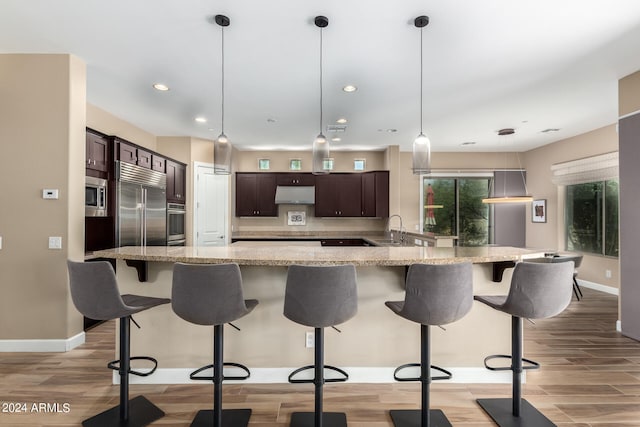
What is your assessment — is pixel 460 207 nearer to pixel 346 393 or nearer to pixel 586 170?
pixel 586 170

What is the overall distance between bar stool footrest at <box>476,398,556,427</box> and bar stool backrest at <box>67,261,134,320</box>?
2287 millimetres

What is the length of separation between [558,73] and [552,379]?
2.81 m

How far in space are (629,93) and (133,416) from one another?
515 cm

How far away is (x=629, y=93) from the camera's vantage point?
3.38 metres

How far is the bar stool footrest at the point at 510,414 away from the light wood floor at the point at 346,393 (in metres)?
0.06

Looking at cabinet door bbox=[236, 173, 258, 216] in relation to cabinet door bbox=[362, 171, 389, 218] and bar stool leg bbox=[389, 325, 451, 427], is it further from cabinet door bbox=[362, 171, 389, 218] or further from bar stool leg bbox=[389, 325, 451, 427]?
bar stool leg bbox=[389, 325, 451, 427]

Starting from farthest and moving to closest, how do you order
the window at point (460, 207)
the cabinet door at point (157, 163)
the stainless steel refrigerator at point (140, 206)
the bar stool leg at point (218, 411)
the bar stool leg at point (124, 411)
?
1. the window at point (460, 207)
2. the cabinet door at point (157, 163)
3. the stainless steel refrigerator at point (140, 206)
4. the bar stool leg at point (124, 411)
5. the bar stool leg at point (218, 411)

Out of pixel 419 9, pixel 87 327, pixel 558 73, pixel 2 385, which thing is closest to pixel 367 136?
pixel 558 73

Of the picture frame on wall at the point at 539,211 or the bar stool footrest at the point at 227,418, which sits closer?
the bar stool footrest at the point at 227,418

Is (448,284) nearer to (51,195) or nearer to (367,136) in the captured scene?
(51,195)

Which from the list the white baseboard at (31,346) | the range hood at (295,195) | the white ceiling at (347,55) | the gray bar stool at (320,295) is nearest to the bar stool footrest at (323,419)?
the gray bar stool at (320,295)

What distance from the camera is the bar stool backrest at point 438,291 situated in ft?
5.81

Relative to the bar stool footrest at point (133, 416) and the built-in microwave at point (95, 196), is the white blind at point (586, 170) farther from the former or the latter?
the built-in microwave at point (95, 196)

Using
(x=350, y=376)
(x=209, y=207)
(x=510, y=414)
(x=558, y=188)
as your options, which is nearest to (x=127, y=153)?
(x=209, y=207)
